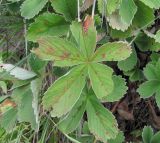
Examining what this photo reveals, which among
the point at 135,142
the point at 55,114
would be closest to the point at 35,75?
the point at 55,114

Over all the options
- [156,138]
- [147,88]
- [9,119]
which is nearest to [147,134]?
[156,138]

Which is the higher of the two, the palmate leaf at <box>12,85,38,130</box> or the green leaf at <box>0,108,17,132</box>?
the palmate leaf at <box>12,85,38,130</box>

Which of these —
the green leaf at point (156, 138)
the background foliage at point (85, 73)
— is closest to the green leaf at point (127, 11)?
the background foliage at point (85, 73)

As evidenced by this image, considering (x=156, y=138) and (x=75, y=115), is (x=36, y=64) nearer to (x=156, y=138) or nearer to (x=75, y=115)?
(x=75, y=115)

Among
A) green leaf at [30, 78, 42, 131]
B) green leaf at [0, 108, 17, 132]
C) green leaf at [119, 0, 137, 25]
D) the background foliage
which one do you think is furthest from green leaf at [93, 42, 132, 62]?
green leaf at [0, 108, 17, 132]

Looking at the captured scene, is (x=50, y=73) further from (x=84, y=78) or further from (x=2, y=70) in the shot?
(x=84, y=78)

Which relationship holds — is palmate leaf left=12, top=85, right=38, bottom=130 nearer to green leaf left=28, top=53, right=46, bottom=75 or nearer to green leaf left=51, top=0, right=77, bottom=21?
green leaf left=28, top=53, right=46, bottom=75
